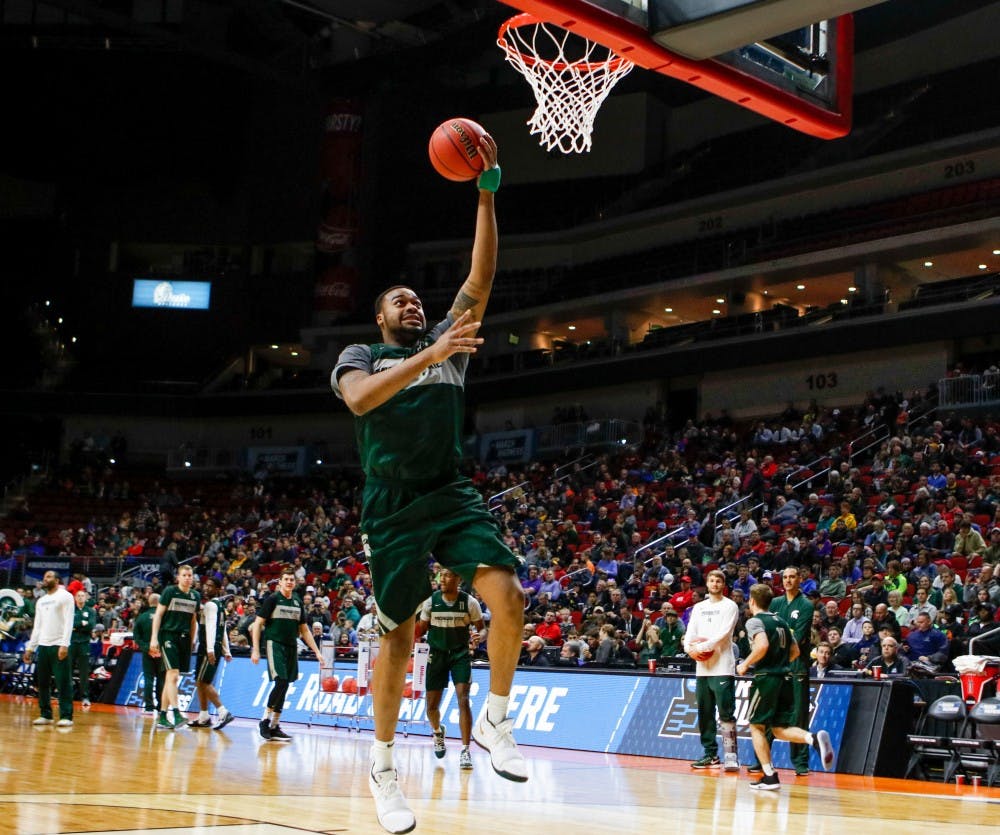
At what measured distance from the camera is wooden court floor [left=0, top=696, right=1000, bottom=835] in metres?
7.57

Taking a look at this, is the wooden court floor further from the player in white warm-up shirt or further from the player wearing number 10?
the player wearing number 10

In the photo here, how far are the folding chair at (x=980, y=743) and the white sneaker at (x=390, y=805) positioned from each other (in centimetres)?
793

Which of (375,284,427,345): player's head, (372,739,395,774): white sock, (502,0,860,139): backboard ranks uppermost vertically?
(502,0,860,139): backboard

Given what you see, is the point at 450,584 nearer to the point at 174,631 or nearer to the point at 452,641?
the point at 452,641

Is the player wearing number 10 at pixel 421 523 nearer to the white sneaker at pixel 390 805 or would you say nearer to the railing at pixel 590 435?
the white sneaker at pixel 390 805

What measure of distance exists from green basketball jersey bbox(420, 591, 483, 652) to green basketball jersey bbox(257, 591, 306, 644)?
262cm

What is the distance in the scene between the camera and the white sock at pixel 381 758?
567 cm

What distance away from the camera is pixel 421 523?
5605 mm

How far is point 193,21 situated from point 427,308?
12.7 meters

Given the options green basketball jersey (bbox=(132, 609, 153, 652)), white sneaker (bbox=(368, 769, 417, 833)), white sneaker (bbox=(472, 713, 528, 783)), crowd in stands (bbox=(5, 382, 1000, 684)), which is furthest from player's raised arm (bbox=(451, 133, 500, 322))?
green basketball jersey (bbox=(132, 609, 153, 652))

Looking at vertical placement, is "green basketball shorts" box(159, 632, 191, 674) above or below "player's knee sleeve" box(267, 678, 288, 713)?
above

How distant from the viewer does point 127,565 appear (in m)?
34.9

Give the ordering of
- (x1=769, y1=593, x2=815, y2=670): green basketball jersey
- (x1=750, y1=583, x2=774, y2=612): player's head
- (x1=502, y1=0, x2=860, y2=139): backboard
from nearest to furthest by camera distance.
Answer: (x1=502, y1=0, x2=860, y2=139): backboard < (x1=750, y1=583, x2=774, y2=612): player's head < (x1=769, y1=593, x2=815, y2=670): green basketball jersey

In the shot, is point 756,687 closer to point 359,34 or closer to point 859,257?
point 859,257
